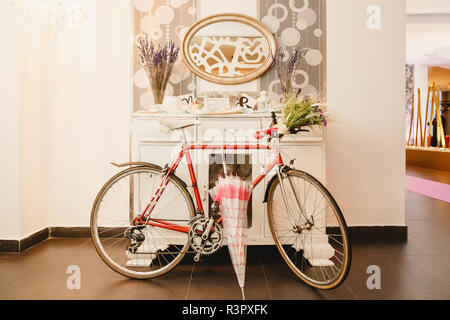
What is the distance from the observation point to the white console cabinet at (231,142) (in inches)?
93.0

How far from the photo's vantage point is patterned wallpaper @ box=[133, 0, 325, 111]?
295 cm

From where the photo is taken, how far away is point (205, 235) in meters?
1.99

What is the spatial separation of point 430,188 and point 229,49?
4.60 metres

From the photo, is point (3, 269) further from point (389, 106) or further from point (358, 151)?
point (389, 106)

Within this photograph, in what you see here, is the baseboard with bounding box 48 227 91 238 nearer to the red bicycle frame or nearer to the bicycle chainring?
the red bicycle frame

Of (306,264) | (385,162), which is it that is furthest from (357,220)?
(306,264)

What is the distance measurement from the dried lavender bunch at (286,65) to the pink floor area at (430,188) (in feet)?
10.6

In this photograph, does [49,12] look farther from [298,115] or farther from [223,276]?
[223,276]

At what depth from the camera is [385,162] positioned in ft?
9.91

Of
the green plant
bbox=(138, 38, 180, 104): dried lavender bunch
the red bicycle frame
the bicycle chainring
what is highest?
bbox=(138, 38, 180, 104): dried lavender bunch

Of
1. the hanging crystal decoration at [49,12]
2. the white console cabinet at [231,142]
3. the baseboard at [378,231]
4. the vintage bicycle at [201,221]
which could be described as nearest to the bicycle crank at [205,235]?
the vintage bicycle at [201,221]

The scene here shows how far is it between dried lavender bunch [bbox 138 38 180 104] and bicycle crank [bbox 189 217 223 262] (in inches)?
47.1

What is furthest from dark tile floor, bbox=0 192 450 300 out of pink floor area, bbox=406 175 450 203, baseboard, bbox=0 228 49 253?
pink floor area, bbox=406 175 450 203

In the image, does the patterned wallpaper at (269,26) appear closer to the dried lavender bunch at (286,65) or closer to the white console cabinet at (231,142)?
the dried lavender bunch at (286,65)
